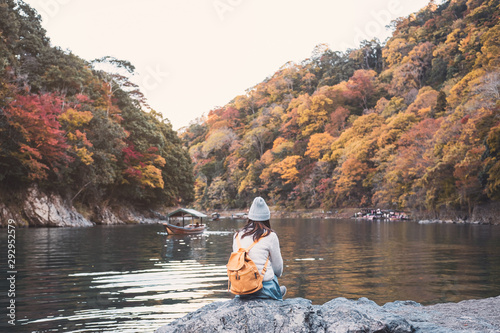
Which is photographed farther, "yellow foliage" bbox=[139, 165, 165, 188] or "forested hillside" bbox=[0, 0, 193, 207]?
"yellow foliage" bbox=[139, 165, 165, 188]

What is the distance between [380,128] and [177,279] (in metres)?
47.2

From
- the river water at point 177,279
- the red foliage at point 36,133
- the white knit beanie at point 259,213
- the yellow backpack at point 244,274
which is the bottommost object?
the river water at point 177,279

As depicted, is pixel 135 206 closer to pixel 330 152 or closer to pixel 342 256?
pixel 330 152

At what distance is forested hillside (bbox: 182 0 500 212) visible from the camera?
35.1m

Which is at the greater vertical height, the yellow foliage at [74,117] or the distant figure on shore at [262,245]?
the yellow foliage at [74,117]

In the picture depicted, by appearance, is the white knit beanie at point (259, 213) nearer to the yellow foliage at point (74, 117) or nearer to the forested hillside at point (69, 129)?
the forested hillside at point (69, 129)

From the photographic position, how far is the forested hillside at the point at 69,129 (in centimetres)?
2644

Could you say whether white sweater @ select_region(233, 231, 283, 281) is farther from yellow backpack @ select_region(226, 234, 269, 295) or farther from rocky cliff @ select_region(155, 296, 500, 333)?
rocky cliff @ select_region(155, 296, 500, 333)

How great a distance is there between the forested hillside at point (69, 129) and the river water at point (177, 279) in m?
11.5

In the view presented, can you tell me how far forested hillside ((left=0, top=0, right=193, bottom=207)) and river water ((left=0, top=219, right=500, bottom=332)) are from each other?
11.5 m

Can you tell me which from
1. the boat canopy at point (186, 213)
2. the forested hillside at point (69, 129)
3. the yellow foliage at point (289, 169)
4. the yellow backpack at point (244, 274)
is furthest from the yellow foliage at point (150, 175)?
the yellow backpack at point (244, 274)

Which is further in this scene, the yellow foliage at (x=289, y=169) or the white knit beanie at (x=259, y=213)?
the yellow foliage at (x=289, y=169)

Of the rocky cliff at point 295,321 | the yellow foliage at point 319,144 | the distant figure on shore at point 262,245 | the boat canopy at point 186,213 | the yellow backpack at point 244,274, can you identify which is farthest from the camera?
the yellow foliage at point 319,144

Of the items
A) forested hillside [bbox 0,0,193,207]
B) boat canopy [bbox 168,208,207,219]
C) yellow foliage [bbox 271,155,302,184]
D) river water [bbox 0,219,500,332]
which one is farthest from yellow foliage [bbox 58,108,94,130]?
Answer: yellow foliage [bbox 271,155,302,184]
